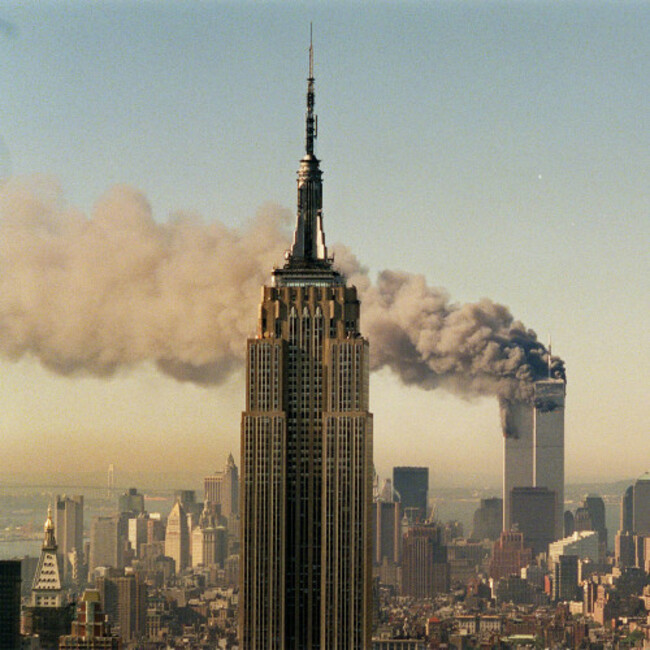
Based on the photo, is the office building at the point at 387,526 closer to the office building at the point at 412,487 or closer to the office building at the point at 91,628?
the office building at the point at 412,487

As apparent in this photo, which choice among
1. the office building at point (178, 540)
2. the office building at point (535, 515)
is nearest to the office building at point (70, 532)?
the office building at point (178, 540)

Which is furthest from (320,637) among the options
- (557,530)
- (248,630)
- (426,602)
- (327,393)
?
(557,530)

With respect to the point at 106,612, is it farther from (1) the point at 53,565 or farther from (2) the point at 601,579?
(2) the point at 601,579

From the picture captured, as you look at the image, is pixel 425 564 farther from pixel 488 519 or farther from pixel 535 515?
pixel 535 515

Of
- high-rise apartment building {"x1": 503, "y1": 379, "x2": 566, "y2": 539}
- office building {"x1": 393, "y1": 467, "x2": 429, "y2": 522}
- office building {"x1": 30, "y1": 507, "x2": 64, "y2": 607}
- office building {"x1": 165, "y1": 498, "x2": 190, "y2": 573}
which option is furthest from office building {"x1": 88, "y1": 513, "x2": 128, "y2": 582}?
high-rise apartment building {"x1": 503, "y1": 379, "x2": 566, "y2": 539}

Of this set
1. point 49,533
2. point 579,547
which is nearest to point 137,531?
point 49,533
